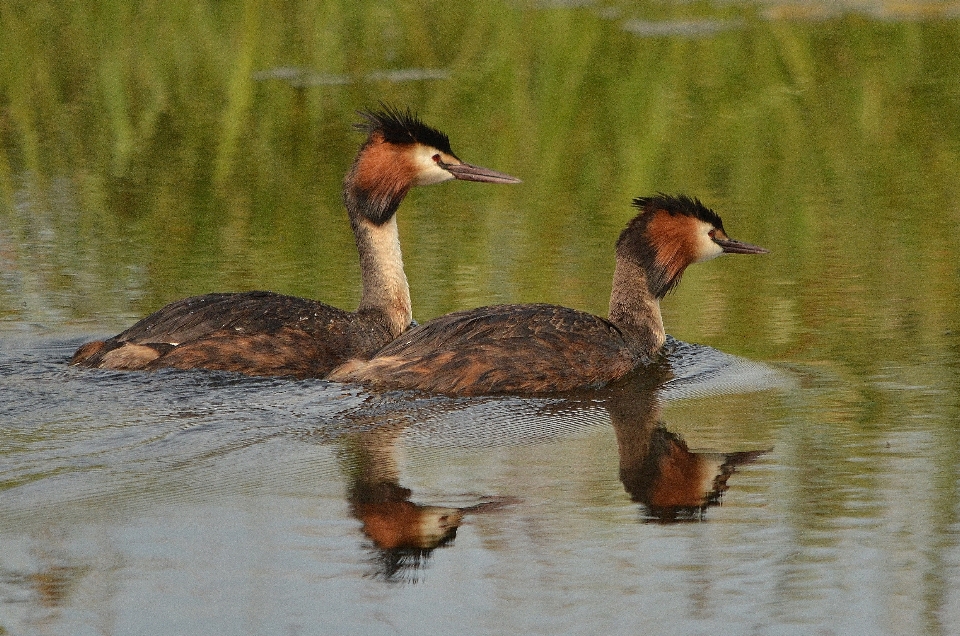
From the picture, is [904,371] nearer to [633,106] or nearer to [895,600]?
[895,600]

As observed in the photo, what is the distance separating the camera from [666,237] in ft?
28.0

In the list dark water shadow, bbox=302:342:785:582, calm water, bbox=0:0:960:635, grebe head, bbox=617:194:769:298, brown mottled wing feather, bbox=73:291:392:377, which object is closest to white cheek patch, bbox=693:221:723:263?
grebe head, bbox=617:194:769:298

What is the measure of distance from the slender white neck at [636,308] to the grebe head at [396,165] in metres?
0.96

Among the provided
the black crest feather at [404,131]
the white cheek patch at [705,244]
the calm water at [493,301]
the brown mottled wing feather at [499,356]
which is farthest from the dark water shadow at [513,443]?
the black crest feather at [404,131]

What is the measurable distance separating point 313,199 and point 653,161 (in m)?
2.53

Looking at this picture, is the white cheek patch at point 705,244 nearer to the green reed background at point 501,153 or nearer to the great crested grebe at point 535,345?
the great crested grebe at point 535,345

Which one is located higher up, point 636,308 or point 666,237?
point 666,237

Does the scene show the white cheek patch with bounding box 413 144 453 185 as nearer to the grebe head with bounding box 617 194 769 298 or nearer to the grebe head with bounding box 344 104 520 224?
the grebe head with bounding box 344 104 520 224

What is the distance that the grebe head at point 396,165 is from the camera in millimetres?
8977

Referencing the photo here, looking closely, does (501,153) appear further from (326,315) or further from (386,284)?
(326,315)

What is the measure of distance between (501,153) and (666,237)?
344 cm

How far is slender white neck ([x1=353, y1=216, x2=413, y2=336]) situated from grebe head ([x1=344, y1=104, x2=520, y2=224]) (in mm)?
239

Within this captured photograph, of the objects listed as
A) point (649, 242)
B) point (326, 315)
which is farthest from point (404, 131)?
point (649, 242)

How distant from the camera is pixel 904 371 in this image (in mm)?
7203
